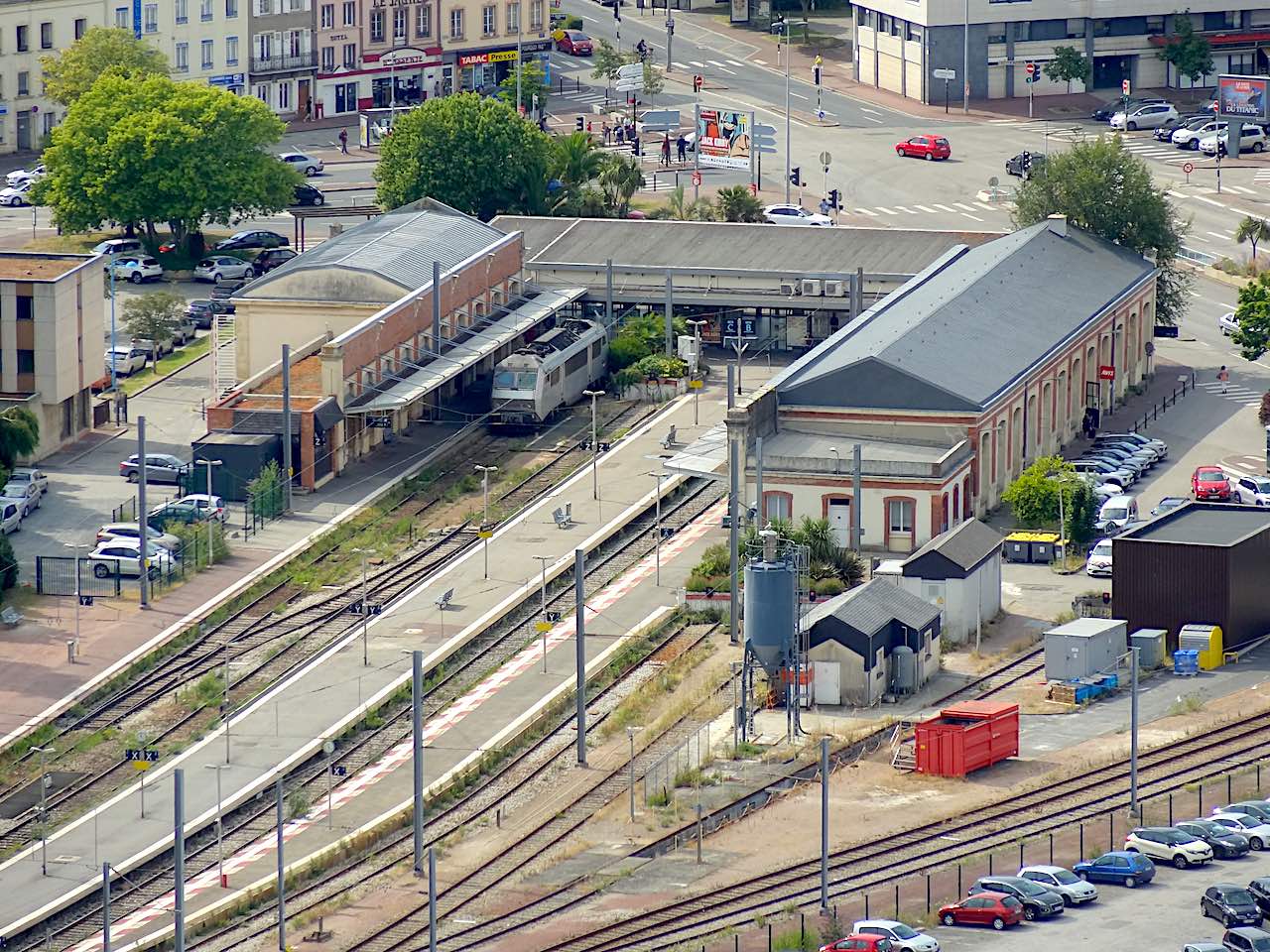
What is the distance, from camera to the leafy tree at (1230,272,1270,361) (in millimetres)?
150375

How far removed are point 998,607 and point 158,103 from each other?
64.6 metres

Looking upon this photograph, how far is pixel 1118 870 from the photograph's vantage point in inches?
3819

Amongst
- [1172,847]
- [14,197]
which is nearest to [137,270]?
[14,197]

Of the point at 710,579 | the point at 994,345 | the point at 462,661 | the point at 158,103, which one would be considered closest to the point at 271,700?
the point at 462,661

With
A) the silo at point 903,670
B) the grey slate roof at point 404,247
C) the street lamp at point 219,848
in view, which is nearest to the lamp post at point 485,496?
the grey slate roof at point 404,247

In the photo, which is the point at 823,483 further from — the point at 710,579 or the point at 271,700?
the point at 271,700

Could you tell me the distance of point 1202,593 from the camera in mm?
119000

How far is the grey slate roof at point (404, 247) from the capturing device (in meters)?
148

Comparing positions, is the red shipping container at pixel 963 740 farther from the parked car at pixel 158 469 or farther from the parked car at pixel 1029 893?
the parked car at pixel 158 469

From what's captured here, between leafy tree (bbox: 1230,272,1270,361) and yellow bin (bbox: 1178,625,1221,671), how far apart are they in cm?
3421

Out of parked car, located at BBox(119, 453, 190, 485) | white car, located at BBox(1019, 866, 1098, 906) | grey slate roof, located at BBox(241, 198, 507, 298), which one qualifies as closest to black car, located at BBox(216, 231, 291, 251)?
grey slate roof, located at BBox(241, 198, 507, 298)

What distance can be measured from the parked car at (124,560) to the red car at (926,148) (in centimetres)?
7720

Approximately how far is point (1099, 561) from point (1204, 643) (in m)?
9.55

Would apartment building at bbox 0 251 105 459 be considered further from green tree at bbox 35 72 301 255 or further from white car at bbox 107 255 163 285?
green tree at bbox 35 72 301 255
